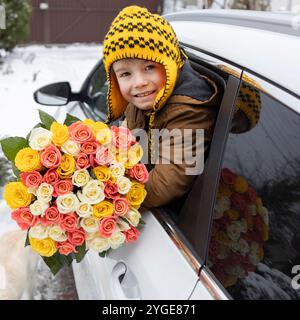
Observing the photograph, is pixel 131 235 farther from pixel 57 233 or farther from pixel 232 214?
pixel 232 214

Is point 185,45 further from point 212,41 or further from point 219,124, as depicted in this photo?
point 219,124

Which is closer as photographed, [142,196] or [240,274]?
[240,274]

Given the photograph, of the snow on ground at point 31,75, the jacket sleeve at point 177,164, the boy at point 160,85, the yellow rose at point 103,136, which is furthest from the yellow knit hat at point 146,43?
the snow on ground at point 31,75

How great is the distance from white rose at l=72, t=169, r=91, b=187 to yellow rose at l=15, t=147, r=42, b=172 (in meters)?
0.13

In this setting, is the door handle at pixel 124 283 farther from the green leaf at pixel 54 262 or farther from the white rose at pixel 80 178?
the white rose at pixel 80 178

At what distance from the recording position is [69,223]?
4.97 ft

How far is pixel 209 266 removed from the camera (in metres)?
1.35

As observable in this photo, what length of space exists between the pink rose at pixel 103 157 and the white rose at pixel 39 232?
288 mm

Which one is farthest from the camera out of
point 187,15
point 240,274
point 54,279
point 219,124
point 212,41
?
point 54,279

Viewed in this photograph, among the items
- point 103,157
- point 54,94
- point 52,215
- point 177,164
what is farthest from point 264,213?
point 54,94

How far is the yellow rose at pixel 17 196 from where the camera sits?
60.5 inches

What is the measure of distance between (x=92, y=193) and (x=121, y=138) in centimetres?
25
